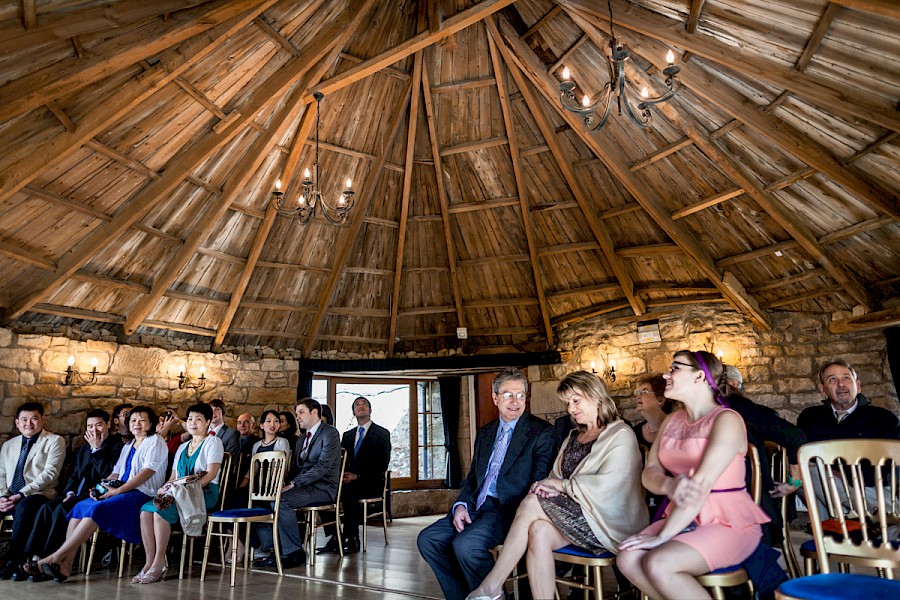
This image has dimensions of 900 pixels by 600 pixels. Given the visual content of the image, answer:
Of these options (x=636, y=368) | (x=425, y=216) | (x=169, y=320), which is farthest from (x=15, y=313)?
(x=636, y=368)

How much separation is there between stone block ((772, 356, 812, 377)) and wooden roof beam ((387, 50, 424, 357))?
15.0 feet

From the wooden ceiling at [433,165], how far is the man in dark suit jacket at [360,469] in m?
2.28

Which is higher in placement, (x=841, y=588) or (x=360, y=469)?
(x=360, y=469)

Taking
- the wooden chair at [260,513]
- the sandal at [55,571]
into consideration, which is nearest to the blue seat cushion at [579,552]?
the wooden chair at [260,513]

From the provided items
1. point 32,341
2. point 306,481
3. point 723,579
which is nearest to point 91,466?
point 32,341

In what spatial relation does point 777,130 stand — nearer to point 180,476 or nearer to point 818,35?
point 818,35

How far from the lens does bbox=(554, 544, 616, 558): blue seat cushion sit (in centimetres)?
256

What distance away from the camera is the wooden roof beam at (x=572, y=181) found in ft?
19.2

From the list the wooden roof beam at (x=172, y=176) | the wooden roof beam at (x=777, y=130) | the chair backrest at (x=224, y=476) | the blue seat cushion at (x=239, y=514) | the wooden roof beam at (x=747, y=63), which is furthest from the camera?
the wooden roof beam at (x=172, y=176)

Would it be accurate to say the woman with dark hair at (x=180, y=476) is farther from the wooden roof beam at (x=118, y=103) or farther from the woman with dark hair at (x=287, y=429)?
the wooden roof beam at (x=118, y=103)

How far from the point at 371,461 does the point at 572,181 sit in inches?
145

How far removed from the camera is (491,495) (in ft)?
10.4

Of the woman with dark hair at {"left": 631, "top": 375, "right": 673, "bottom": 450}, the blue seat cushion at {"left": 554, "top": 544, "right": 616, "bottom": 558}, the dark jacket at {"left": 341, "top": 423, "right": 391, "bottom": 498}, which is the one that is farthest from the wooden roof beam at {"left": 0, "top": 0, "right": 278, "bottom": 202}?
the blue seat cushion at {"left": 554, "top": 544, "right": 616, "bottom": 558}

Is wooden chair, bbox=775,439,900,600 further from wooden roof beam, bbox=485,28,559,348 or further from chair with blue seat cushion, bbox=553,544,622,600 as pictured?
wooden roof beam, bbox=485,28,559,348
